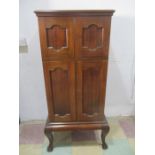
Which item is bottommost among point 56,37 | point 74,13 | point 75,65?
point 75,65

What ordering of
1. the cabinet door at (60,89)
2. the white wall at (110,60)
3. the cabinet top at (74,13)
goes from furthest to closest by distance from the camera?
the white wall at (110,60)
the cabinet door at (60,89)
the cabinet top at (74,13)

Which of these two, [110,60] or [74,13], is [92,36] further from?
[110,60]

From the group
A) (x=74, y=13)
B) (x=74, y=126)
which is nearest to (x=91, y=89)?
(x=74, y=126)

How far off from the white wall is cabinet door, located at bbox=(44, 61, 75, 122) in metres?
0.51

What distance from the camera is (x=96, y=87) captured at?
1646 mm

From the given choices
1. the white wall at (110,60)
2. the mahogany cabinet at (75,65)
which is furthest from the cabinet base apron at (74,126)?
the white wall at (110,60)

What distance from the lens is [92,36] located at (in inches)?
58.9

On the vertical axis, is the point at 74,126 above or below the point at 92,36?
below

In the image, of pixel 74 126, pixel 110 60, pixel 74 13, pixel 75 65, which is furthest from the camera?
pixel 110 60

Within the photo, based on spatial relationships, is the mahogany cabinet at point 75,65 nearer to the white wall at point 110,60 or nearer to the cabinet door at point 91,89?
the cabinet door at point 91,89

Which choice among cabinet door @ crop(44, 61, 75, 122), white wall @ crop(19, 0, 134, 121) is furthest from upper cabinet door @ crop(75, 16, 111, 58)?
white wall @ crop(19, 0, 134, 121)

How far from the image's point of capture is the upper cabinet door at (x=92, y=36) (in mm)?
1444

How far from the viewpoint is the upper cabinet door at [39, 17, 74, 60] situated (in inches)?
56.4

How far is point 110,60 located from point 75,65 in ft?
2.16
